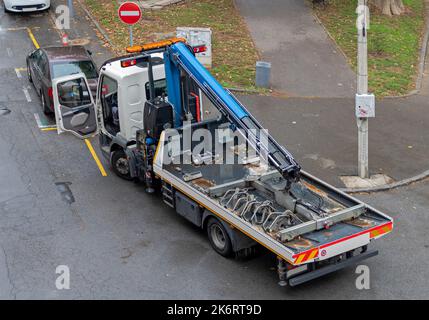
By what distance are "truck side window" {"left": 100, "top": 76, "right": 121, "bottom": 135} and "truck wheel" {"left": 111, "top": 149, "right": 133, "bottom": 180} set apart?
460mm

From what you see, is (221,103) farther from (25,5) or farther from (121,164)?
(25,5)

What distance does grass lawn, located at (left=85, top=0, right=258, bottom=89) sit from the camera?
2027 cm

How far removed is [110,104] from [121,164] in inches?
49.5

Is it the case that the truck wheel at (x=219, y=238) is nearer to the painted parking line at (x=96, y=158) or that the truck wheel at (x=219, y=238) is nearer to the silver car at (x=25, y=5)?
the painted parking line at (x=96, y=158)

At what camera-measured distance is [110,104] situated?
46.0 ft

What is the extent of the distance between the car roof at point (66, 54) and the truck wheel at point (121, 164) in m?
4.60

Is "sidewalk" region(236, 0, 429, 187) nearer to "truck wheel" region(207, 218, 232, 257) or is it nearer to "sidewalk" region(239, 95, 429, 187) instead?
"sidewalk" region(239, 95, 429, 187)

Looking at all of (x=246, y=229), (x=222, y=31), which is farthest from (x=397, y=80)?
(x=246, y=229)

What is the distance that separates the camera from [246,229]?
1026cm

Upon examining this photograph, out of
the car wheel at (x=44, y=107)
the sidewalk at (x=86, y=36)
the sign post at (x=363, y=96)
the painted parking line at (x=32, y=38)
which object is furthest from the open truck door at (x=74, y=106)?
the painted parking line at (x=32, y=38)

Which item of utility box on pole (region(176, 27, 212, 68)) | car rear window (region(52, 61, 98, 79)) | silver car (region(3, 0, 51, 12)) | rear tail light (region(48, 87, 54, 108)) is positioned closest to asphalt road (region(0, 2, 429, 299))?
rear tail light (region(48, 87, 54, 108))
